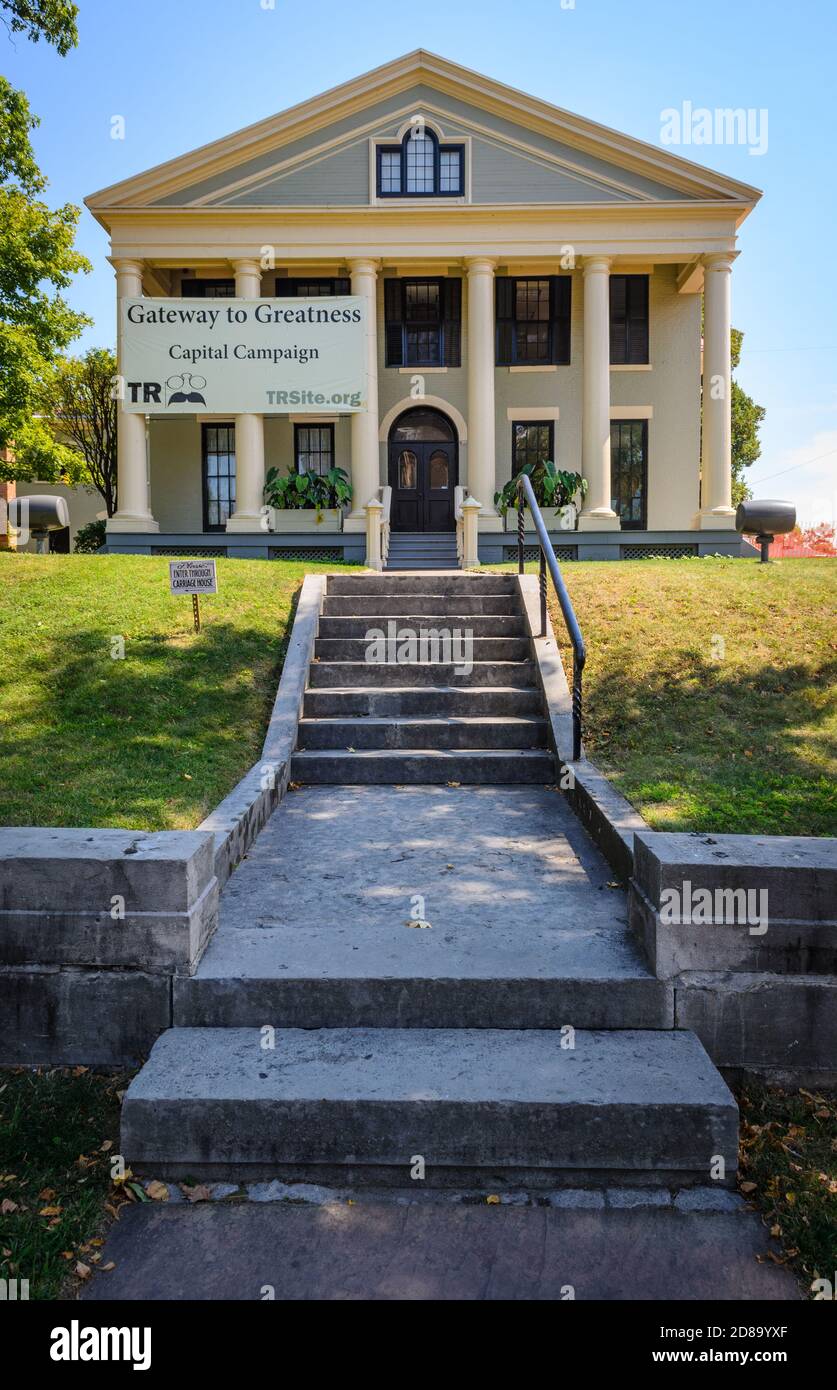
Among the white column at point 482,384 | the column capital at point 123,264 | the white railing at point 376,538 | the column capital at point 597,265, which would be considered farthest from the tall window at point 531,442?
the column capital at point 123,264

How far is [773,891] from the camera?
353cm

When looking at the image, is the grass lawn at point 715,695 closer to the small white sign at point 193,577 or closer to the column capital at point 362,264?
the small white sign at point 193,577

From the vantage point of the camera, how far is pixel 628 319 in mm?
21406

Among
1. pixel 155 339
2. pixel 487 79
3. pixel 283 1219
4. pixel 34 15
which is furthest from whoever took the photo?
pixel 487 79

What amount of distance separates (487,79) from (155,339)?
9380 millimetres

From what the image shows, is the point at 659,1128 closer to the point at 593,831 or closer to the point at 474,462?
the point at 593,831

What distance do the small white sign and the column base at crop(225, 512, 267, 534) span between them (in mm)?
11183

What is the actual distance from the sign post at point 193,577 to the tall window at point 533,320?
1497 centimetres

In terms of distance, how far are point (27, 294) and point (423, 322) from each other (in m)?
10.4

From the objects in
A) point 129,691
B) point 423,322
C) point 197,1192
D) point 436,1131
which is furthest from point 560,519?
point 197,1192

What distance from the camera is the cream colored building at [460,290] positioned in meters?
19.3

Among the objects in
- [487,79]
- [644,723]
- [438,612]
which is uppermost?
[487,79]

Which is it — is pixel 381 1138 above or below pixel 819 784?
below

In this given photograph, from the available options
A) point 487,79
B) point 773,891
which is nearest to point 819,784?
point 773,891
